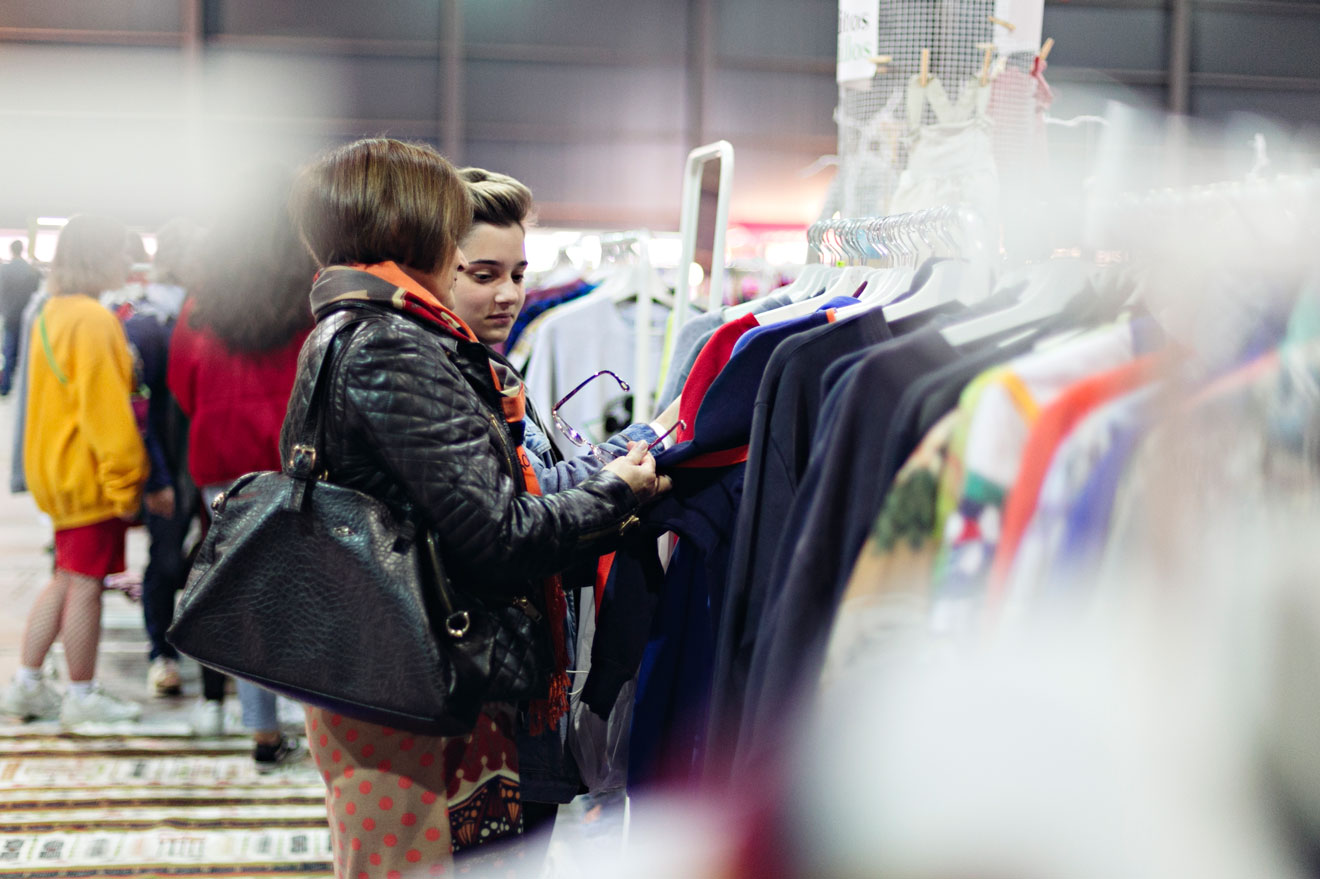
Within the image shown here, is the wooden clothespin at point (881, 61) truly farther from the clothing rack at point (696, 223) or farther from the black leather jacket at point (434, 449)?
the black leather jacket at point (434, 449)

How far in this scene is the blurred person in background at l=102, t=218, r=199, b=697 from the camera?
138 inches

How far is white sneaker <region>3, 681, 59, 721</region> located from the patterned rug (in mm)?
59

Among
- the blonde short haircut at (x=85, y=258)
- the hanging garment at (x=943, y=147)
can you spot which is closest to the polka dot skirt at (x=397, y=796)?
the hanging garment at (x=943, y=147)

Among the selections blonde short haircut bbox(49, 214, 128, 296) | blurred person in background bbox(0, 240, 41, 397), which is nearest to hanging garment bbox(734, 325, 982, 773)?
blonde short haircut bbox(49, 214, 128, 296)

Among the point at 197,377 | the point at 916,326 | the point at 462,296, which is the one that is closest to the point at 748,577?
the point at 916,326

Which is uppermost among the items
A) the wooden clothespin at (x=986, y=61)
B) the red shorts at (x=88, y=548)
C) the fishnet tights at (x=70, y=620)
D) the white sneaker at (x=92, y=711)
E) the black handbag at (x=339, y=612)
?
the wooden clothespin at (x=986, y=61)

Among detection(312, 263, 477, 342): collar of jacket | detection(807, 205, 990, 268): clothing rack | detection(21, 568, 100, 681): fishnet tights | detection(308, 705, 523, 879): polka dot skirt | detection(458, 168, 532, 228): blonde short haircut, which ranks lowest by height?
detection(21, 568, 100, 681): fishnet tights

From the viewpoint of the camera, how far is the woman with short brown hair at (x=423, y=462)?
129 cm

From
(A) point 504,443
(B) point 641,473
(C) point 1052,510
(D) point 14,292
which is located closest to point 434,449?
(A) point 504,443

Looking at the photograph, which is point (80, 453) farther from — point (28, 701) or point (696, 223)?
point (696, 223)

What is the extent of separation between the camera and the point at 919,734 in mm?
849

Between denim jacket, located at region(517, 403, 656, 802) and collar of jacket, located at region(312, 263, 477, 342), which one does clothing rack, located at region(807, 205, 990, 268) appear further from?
collar of jacket, located at region(312, 263, 477, 342)

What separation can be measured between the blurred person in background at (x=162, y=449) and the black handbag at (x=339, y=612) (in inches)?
88.5

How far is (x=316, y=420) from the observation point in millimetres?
1324
